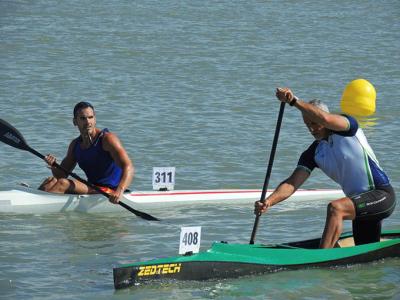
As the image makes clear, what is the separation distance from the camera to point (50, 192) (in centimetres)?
1209

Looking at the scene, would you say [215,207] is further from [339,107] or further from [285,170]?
[339,107]

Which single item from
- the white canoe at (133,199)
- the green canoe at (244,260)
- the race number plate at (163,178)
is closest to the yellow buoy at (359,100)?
the white canoe at (133,199)

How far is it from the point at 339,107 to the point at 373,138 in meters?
2.64

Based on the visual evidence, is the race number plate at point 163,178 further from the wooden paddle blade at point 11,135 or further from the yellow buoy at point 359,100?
the yellow buoy at point 359,100

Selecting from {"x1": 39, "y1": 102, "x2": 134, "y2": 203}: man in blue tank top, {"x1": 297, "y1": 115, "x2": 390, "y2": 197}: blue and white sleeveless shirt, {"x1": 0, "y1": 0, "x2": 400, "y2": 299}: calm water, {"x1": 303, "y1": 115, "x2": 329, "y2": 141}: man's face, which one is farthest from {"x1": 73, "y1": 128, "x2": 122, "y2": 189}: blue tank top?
{"x1": 303, "y1": 115, "x2": 329, "y2": 141}: man's face

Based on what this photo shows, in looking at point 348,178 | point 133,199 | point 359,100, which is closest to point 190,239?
point 348,178

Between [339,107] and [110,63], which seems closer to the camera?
[339,107]

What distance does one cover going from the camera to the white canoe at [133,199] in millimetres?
12062

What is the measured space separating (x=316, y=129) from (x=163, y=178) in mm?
3611

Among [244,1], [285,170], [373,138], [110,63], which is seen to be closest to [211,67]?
[110,63]

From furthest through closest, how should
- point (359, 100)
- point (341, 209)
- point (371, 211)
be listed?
point (359, 100), point (371, 211), point (341, 209)

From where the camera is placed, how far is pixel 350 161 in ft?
30.7

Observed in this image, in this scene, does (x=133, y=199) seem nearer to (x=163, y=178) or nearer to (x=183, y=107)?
(x=163, y=178)

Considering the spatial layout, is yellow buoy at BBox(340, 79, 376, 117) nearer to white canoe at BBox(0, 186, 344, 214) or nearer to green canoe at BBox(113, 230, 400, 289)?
white canoe at BBox(0, 186, 344, 214)
